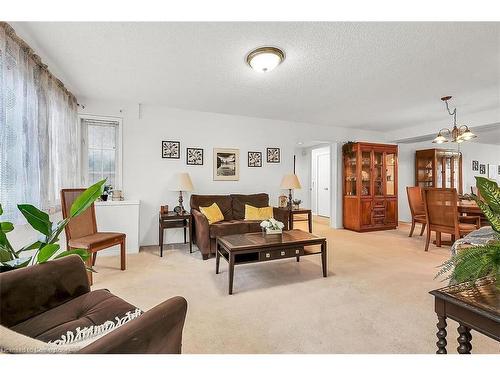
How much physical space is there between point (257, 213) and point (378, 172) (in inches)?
128

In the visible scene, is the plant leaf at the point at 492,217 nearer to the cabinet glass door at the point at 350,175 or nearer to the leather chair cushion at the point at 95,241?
the leather chair cushion at the point at 95,241

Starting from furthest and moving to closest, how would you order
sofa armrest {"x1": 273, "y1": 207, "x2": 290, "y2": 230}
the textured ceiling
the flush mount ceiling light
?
1. sofa armrest {"x1": 273, "y1": 207, "x2": 290, "y2": 230}
2. the flush mount ceiling light
3. the textured ceiling

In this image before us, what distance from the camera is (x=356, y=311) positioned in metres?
2.05

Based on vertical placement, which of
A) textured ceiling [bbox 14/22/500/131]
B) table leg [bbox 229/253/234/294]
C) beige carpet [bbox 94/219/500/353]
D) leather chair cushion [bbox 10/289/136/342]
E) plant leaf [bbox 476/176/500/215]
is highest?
textured ceiling [bbox 14/22/500/131]

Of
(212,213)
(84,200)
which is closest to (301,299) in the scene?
(84,200)

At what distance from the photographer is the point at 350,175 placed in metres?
5.70

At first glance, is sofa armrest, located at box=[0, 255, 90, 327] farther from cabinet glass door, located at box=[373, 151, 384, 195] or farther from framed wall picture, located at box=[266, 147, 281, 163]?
cabinet glass door, located at box=[373, 151, 384, 195]

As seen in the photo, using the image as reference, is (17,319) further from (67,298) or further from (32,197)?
(32,197)

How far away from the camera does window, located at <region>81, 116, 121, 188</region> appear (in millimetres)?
3939

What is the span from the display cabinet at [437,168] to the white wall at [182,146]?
3791 millimetres

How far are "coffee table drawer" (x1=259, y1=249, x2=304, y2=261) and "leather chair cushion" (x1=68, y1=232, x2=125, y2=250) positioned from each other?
1776 mm

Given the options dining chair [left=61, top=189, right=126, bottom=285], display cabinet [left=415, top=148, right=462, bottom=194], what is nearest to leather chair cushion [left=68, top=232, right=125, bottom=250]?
dining chair [left=61, top=189, right=126, bottom=285]

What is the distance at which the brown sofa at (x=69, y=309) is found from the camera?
2.64 ft
